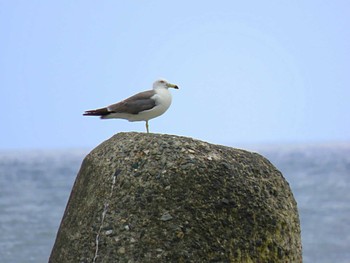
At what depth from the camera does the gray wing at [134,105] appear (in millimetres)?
7977

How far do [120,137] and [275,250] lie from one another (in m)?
1.52

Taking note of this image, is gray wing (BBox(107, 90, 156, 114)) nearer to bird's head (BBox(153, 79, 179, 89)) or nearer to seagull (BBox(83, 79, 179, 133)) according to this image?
seagull (BBox(83, 79, 179, 133))

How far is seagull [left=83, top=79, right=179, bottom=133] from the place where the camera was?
315 inches

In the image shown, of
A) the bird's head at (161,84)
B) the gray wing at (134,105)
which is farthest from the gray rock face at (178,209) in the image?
the bird's head at (161,84)

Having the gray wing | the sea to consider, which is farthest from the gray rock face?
the sea

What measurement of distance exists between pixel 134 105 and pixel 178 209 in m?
1.80

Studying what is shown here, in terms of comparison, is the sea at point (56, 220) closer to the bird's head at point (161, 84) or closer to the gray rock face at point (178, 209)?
the bird's head at point (161, 84)

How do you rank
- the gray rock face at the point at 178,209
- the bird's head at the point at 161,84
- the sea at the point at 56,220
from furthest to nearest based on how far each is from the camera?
the sea at the point at 56,220 → the bird's head at the point at 161,84 → the gray rock face at the point at 178,209

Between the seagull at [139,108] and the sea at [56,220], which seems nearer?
the seagull at [139,108]

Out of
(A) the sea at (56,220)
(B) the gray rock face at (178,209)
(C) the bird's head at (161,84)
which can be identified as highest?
(C) the bird's head at (161,84)

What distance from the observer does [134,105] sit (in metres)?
8.00

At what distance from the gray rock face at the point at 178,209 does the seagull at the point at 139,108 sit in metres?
1.15

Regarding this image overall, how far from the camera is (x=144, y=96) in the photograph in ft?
26.5

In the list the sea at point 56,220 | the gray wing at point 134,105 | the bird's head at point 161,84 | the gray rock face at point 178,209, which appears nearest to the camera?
the gray rock face at point 178,209
